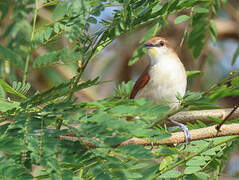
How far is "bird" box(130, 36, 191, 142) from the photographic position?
3684 millimetres

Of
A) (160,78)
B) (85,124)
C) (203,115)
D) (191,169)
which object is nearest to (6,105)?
(85,124)

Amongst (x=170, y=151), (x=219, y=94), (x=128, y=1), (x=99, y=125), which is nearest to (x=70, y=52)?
(x=128, y=1)

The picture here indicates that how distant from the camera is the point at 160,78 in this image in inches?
152

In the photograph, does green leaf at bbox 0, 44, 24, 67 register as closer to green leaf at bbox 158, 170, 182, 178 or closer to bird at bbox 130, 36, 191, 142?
bird at bbox 130, 36, 191, 142

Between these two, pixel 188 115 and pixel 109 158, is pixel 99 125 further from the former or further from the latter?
pixel 188 115

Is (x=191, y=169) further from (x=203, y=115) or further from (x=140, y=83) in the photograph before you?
(x=140, y=83)

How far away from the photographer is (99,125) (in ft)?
5.30

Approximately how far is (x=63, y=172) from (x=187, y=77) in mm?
2340

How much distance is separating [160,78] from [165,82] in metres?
0.08

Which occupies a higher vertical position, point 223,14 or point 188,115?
point 223,14

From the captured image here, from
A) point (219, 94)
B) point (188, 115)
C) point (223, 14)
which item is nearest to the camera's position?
point (219, 94)

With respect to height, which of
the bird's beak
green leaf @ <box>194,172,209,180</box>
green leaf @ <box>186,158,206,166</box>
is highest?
the bird's beak

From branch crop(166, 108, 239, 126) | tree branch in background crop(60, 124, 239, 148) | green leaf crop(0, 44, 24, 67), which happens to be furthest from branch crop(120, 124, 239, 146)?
green leaf crop(0, 44, 24, 67)

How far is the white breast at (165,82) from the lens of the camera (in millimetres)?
3686
